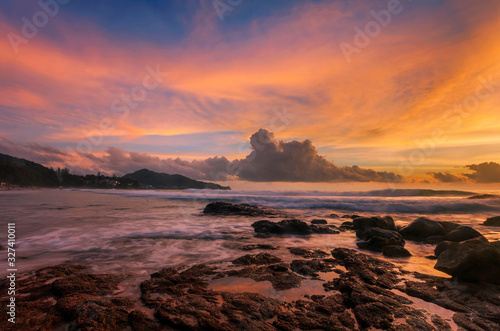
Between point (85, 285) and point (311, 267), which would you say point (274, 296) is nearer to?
point (311, 267)

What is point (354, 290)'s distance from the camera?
497cm

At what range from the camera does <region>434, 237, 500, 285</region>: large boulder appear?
573 cm

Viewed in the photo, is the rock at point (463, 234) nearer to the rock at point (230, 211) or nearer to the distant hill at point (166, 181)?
the rock at point (230, 211)

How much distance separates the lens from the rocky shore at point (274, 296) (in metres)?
3.83

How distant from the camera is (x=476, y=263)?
19.2 ft

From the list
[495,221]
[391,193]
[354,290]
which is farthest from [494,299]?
[391,193]

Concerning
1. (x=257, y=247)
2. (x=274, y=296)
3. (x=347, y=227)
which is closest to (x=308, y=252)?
(x=257, y=247)

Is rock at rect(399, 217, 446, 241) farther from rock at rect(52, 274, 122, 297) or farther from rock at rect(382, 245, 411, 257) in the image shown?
rock at rect(52, 274, 122, 297)

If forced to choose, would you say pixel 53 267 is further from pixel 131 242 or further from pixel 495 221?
pixel 495 221

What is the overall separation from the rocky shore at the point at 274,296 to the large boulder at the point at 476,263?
2 centimetres

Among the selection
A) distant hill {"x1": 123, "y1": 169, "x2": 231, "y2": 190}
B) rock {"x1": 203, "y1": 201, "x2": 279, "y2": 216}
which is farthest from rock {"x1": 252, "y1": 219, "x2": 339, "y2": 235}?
distant hill {"x1": 123, "y1": 169, "x2": 231, "y2": 190}

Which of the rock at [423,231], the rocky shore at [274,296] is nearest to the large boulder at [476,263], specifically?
the rocky shore at [274,296]

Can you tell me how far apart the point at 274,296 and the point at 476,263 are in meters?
5.48
